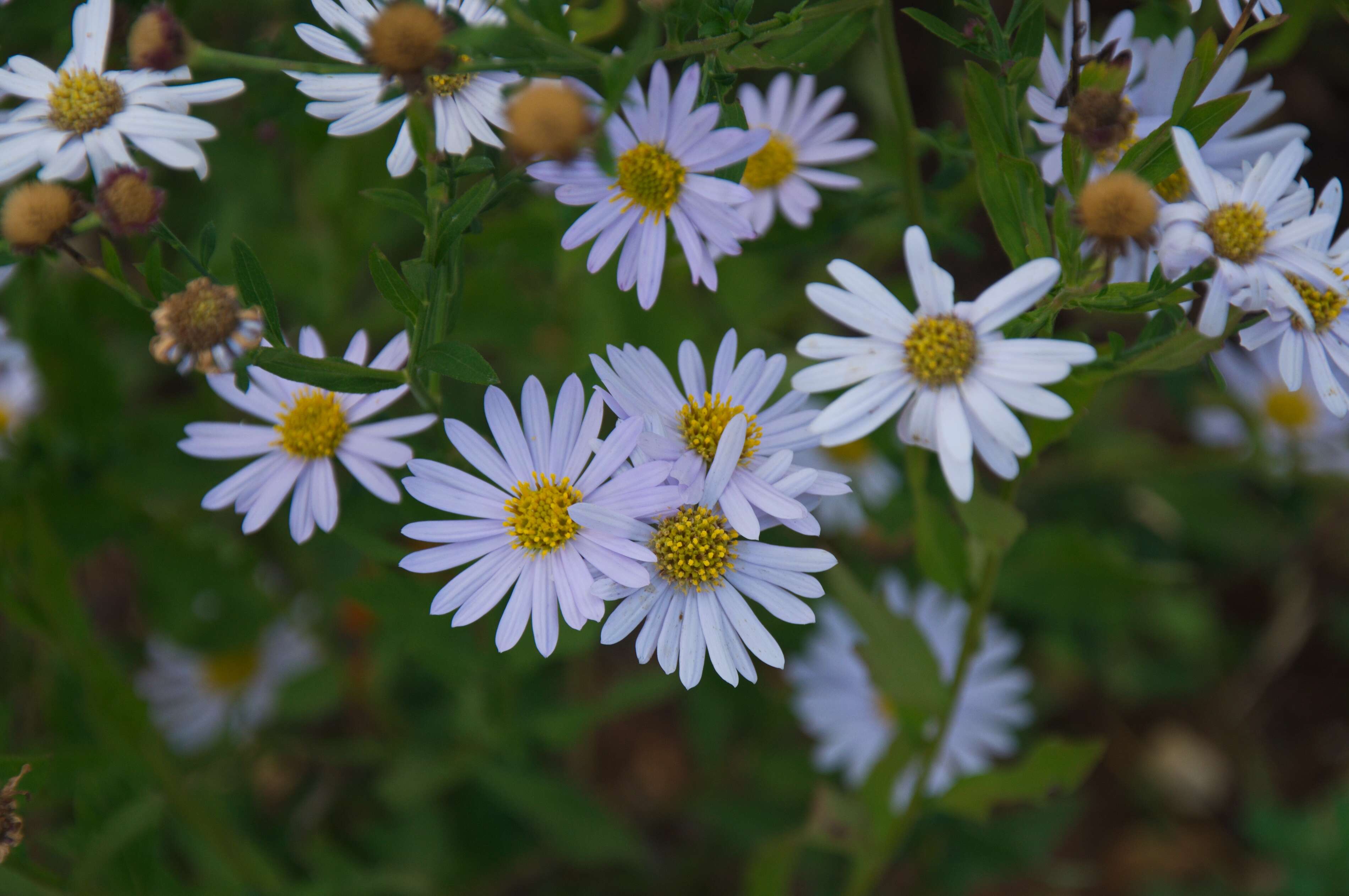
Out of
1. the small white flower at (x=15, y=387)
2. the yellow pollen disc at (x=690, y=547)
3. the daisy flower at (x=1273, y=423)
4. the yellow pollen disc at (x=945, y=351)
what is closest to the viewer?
the yellow pollen disc at (x=945, y=351)

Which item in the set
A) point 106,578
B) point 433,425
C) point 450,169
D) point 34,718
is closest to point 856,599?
point 433,425

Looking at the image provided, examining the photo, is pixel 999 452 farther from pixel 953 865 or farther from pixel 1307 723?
pixel 1307 723

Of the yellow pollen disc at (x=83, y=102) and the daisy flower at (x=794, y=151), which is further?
the daisy flower at (x=794, y=151)

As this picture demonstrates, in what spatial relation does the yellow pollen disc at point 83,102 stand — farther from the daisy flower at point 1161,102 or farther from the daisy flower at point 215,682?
the daisy flower at point 215,682

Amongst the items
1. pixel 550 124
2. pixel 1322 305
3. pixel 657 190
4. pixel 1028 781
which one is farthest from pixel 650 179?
pixel 1028 781

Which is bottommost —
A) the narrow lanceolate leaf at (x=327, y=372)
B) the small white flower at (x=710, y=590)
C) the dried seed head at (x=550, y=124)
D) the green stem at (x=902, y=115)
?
the small white flower at (x=710, y=590)

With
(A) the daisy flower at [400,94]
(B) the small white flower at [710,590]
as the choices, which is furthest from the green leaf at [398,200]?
(B) the small white flower at [710,590]
